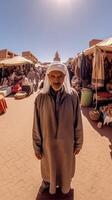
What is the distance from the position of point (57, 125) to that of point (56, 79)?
22.4 inches

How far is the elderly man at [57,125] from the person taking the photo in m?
2.44

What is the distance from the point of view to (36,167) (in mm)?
3846

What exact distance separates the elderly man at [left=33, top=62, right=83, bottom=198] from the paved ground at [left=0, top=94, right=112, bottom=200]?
2.05ft

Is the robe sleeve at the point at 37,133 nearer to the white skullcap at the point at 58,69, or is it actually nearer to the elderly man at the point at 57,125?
the elderly man at the point at 57,125

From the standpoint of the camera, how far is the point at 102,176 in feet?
11.6

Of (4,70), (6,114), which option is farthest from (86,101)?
(4,70)

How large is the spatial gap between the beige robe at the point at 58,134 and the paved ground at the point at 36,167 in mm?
578

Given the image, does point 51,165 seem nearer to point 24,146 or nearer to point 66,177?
point 66,177

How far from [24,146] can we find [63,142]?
2.55 m

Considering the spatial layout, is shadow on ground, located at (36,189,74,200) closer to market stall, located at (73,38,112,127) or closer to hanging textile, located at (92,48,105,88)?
market stall, located at (73,38,112,127)

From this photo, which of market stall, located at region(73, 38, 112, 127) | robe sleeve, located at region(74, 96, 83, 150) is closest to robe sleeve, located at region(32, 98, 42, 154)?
robe sleeve, located at region(74, 96, 83, 150)

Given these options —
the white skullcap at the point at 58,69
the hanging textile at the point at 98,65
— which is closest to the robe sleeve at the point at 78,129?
the white skullcap at the point at 58,69

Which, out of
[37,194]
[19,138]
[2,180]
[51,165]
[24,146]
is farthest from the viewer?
[19,138]

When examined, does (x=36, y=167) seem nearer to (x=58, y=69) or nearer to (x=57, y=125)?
(x=57, y=125)
